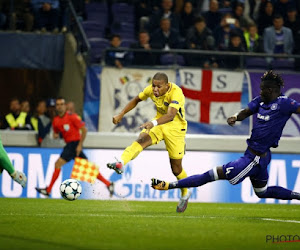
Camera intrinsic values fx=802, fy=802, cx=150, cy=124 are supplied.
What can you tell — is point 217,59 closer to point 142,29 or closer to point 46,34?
point 142,29

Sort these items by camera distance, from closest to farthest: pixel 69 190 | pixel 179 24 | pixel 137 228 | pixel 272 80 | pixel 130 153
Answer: pixel 137 228
pixel 272 80
pixel 130 153
pixel 69 190
pixel 179 24

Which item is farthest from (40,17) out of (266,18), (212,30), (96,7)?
(266,18)

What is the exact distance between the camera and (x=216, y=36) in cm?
1961

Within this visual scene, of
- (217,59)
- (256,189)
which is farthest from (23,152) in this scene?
(256,189)

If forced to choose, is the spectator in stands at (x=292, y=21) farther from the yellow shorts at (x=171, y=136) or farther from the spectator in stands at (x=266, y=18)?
the yellow shorts at (x=171, y=136)

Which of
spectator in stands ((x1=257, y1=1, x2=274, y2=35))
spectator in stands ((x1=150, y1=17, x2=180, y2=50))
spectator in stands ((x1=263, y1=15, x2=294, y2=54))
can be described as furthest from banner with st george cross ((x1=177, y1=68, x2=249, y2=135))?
spectator in stands ((x1=257, y1=1, x2=274, y2=35))

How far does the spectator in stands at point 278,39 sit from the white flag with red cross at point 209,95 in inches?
80.4

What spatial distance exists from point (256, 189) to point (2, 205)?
13.7ft

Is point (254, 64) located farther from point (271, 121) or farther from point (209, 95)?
point (271, 121)

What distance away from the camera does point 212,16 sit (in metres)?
20.3

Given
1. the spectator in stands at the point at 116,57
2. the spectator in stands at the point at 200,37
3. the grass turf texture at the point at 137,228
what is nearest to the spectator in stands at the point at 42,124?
the spectator in stands at the point at 116,57

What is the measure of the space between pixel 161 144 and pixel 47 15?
5.01 meters

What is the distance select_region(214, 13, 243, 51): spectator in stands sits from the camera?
19.2 m

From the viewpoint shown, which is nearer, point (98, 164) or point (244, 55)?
point (98, 164)
